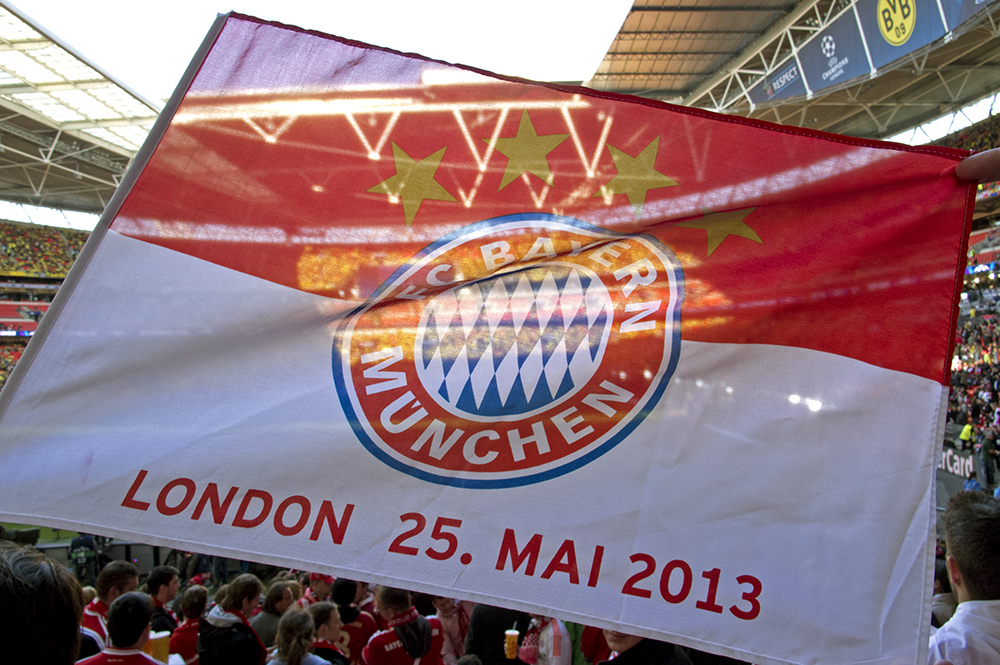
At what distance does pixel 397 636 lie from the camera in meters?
3.67

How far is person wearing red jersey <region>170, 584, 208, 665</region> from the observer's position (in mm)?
4012

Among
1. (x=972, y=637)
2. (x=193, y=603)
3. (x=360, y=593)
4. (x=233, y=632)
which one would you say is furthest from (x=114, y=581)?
(x=972, y=637)

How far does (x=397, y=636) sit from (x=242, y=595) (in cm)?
78

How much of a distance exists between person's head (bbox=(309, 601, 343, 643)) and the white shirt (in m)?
2.65

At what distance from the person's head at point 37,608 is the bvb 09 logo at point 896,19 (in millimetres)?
14985

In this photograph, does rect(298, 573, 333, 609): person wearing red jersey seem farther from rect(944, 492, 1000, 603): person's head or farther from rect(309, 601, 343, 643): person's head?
rect(944, 492, 1000, 603): person's head

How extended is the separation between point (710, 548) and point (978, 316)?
84.4ft

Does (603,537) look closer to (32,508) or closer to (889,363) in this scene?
(889,363)

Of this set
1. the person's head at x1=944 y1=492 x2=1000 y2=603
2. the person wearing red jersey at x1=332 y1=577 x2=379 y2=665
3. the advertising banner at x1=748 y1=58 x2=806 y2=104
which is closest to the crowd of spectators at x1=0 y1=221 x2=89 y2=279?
the advertising banner at x1=748 y1=58 x2=806 y2=104

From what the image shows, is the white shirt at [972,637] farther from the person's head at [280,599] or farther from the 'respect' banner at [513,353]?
the person's head at [280,599]

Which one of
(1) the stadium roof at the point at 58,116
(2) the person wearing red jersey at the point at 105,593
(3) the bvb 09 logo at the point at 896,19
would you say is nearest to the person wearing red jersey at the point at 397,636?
(2) the person wearing red jersey at the point at 105,593

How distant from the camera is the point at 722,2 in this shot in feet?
58.0

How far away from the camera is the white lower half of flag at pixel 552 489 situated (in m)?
1.69

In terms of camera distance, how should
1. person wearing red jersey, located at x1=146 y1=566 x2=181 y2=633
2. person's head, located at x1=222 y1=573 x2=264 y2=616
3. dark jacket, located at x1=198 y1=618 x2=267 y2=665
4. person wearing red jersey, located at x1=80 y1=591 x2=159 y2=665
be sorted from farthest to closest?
person wearing red jersey, located at x1=146 y1=566 x2=181 y2=633 → person's head, located at x1=222 y1=573 x2=264 y2=616 → dark jacket, located at x1=198 y1=618 x2=267 y2=665 → person wearing red jersey, located at x1=80 y1=591 x2=159 y2=665
